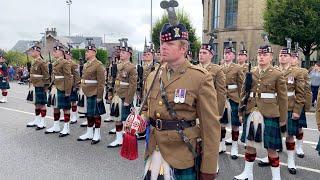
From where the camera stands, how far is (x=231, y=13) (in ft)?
117

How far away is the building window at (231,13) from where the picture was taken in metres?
35.3

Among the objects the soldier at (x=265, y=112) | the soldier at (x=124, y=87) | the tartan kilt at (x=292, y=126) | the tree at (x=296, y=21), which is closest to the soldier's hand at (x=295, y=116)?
the tartan kilt at (x=292, y=126)

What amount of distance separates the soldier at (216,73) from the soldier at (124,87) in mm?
1807

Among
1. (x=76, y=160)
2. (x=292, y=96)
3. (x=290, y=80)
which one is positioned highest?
(x=290, y=80)

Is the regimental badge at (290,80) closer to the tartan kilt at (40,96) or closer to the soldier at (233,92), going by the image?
the soldier at (233,92)

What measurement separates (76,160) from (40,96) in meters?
3.47

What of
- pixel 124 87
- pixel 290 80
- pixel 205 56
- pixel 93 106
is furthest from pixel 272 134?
pixel 93 106

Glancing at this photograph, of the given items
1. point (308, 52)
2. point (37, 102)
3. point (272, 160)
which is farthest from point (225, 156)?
→ point (308, 52)

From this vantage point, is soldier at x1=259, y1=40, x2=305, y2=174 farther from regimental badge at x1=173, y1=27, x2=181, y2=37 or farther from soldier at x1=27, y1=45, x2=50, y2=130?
soldier at x1=27, y1=45, x2=50, y2=130

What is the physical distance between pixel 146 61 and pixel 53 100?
106 inches

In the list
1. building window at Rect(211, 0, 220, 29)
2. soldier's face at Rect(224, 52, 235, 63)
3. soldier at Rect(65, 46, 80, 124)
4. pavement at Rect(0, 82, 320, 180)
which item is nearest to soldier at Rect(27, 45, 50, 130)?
pavement at Rect(0, 82, 320, 180)

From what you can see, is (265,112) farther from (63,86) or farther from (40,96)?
(40,96)

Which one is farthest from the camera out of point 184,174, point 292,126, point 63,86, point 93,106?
point 63,86

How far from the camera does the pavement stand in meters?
6.57
